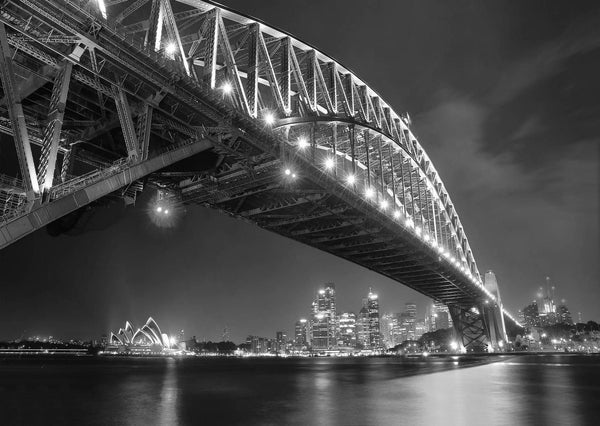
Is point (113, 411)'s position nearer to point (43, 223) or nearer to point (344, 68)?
point (43, 223)

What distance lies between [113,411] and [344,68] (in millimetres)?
37459

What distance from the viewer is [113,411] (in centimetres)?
1788

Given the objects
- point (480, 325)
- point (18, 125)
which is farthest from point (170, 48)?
point (480, 325)

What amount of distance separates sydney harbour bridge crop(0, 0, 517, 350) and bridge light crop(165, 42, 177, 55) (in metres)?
0.09

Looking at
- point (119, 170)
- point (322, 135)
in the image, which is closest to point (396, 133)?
point (322, 135)

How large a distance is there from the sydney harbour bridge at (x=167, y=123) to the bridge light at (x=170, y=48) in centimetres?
9

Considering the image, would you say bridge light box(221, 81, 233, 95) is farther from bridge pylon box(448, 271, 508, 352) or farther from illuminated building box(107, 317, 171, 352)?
illuminated building box(107, 317, 171, 352)

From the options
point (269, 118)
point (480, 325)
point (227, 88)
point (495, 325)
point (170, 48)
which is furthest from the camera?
point (480, 325)

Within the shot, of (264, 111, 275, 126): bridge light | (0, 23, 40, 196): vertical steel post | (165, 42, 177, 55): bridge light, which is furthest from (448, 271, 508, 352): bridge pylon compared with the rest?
(0, 23, 40, 196): vertical steel post

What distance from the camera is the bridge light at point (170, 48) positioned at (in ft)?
73.2

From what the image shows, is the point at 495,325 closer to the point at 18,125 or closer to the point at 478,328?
the point at 478,328

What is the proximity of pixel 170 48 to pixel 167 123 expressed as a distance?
3729 mm

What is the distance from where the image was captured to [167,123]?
2386 cm

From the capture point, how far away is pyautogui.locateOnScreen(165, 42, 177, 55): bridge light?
878 inches
